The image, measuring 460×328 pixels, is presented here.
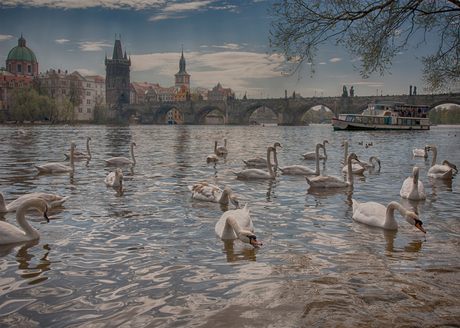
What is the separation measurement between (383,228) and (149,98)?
16698cm

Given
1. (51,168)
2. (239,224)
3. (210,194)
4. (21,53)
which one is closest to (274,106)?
(21,53)

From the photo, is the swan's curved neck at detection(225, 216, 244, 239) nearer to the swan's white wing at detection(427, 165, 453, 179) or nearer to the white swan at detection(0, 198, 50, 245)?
the white swan at detection(0, 198, 50, 245)

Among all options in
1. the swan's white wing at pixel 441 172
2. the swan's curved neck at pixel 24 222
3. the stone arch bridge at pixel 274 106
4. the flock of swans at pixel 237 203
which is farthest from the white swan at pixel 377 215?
the stone arch bridge at pixel 274 106

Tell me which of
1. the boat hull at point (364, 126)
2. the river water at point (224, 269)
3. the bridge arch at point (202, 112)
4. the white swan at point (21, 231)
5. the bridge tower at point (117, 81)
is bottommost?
the river water at point (224, 269)

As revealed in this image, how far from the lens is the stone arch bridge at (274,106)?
7231 cm

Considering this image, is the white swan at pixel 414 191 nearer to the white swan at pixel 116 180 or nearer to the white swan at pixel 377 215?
the white swan at pixel 377 215

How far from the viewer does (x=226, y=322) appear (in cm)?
306

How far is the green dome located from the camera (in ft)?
371

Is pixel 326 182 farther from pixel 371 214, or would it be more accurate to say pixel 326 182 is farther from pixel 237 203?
pixel 237 203

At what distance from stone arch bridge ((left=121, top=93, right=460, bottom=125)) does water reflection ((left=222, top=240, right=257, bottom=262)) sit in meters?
70.2

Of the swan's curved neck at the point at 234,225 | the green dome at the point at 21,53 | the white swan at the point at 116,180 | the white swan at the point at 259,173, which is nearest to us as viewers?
the swan's curved neck at the point at 234,225

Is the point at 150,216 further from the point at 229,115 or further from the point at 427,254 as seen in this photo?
the point at 229,115

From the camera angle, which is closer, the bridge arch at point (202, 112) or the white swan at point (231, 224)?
the white swan at point (231, 224)

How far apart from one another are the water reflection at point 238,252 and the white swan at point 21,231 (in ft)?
7.34
